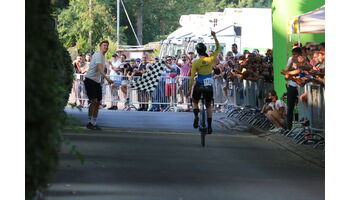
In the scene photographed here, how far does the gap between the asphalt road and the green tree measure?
5356cm

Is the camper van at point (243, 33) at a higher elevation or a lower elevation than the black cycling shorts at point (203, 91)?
higher

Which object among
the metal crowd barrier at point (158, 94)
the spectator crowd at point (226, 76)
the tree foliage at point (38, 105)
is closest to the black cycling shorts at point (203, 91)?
the spectator crowd at point (226, 76)

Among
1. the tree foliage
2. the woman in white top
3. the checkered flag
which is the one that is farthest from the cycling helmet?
the checkered flag

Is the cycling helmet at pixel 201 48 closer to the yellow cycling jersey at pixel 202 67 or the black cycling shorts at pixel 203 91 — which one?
the yellow cycling jersey at pixel 202 67

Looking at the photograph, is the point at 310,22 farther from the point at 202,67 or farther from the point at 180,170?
the point at 180,170

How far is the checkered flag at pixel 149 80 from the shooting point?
32.4m

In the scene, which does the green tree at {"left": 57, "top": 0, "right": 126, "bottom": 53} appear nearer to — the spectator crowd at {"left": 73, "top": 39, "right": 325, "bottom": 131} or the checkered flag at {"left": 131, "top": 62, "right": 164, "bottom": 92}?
the spectator crowd at {"left": 73, "top": 39, "right": 325, "bottom": 131}

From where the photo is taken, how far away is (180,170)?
14.0m

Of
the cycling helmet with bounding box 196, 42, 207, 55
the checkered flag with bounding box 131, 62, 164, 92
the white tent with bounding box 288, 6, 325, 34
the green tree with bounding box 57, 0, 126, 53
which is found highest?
the green tree with bounding box 57, 0, 126, 53

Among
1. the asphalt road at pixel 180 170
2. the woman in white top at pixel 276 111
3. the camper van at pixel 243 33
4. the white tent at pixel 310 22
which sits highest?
the camper van at pixel 243 33

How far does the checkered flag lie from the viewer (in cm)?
3241

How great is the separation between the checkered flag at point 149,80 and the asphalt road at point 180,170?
439 inches
